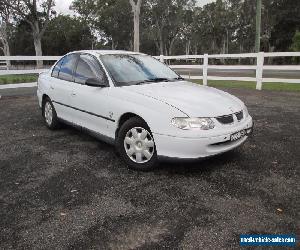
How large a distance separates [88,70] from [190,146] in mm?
2371

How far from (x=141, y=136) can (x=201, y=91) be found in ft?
3.89

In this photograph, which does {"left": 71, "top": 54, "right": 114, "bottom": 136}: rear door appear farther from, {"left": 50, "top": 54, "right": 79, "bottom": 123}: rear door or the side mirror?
{"left": 50, "top": 54, "right": 79, "bottom": 123}: rear door

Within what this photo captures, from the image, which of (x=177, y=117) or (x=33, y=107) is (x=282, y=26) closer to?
(x=33, y=107)

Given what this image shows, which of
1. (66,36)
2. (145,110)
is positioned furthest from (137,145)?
(66,36)

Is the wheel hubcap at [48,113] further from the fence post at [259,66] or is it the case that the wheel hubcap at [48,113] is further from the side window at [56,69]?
the fence post at [259,66]

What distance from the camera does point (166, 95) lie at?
181 inches

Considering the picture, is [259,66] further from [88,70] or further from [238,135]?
[238,135]

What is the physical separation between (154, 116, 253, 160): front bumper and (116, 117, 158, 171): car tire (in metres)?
0.19

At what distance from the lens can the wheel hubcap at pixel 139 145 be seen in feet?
14.8

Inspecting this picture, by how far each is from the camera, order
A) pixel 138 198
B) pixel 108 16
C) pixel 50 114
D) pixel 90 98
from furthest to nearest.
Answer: pixel 108 16 → pixel 50 114 → pixel 90 98 → pixel 138 198

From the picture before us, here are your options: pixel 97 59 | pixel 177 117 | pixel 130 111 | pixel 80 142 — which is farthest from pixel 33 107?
pixel 177 117

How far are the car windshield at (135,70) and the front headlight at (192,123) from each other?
1205 mm

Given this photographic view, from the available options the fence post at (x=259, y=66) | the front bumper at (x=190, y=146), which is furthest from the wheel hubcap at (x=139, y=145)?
the fence post at (x=259, y=66)

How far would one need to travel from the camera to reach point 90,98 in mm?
5309
